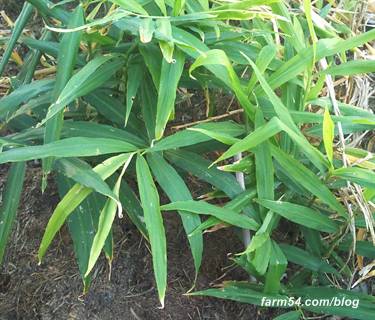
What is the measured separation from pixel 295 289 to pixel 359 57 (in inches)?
22.8

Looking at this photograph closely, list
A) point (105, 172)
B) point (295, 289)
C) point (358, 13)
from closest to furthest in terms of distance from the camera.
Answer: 1. point (105, 172)
2. point (295, 289)
3. point (358, 13)

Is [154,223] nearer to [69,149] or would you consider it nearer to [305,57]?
[69,149]

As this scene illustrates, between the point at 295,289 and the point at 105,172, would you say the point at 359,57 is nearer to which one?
the point at 295,289

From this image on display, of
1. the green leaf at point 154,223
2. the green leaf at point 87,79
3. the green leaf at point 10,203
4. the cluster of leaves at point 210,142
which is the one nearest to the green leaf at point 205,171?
the cluster of leaves at point 210,142

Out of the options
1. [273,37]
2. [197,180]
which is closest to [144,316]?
[197,180]

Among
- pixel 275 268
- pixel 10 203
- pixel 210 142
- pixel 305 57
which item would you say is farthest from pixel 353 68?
pixel 10 203

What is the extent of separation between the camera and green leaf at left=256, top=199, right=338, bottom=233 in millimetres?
1196

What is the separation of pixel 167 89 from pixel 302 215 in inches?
14.5

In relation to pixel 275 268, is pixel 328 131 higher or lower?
higher

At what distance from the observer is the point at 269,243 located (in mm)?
1220

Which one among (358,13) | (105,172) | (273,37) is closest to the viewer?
(105,172)

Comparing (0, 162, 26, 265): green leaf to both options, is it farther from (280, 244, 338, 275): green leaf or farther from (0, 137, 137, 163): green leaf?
(280, 244, 338, 275): green leaf

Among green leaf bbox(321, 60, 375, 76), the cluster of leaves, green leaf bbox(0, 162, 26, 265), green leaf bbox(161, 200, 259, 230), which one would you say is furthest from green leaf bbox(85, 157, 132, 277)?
green leaf bbox(321, 60, 375, 76)

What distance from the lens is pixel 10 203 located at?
129 cm
